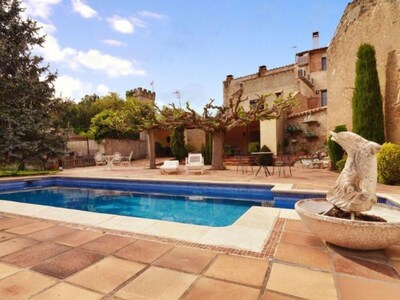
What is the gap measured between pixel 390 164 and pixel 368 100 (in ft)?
9.40

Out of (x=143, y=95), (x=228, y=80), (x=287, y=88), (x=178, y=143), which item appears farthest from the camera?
(x=143, y=95)

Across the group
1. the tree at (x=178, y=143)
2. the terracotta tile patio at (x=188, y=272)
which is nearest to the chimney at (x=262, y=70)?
the tree at (x=178, y=143)

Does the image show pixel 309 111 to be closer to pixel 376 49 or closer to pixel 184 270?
pixel 376 49

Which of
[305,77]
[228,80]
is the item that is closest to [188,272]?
[305,77]

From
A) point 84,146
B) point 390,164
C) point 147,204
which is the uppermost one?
point 84,146

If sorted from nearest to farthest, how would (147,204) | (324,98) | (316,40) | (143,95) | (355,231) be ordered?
(355,231) < (147,204) < (324,98) < (316,40) < (143,95)

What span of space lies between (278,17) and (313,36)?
1596 centimetres

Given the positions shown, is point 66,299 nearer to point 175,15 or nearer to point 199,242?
point 199,242

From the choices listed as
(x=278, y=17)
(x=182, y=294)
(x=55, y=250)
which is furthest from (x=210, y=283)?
(x=278, y=17)

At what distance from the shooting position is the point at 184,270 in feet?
7.47

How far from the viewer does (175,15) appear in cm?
986

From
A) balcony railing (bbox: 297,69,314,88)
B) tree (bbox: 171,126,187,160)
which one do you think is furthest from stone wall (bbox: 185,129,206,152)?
balcony railing (bbox: 297,69,314,88)

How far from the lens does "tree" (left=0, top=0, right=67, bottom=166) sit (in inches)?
409

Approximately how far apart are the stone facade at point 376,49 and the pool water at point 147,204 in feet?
21.7
